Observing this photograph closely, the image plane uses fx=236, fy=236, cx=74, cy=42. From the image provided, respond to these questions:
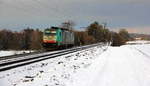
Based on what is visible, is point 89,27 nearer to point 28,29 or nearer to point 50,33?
point 28,29

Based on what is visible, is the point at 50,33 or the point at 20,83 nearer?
the point at 20,83

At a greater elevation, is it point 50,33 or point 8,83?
point 50,33

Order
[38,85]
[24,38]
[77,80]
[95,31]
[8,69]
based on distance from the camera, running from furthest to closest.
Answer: [95,31] < [24,38] < [8,69] < [77,80] < [38,85]

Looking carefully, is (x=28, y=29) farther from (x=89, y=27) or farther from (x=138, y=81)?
(x=138, y=81)

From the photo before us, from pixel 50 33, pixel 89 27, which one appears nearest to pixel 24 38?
pixel 89 27

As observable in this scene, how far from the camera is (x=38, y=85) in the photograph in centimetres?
880

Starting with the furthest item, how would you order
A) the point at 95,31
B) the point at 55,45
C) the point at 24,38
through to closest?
the point at 95,31, the point at 24,38, the point at 55,45

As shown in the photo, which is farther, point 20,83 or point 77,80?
point 77,80

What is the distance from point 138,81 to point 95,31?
9779 centimetres

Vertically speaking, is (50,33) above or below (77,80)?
above

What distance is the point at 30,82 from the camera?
9.28m

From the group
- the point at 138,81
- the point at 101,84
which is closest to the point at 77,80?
the point at 101,84

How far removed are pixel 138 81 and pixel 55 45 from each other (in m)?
22.8

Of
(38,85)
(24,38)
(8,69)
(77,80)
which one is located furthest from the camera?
(24,38)
